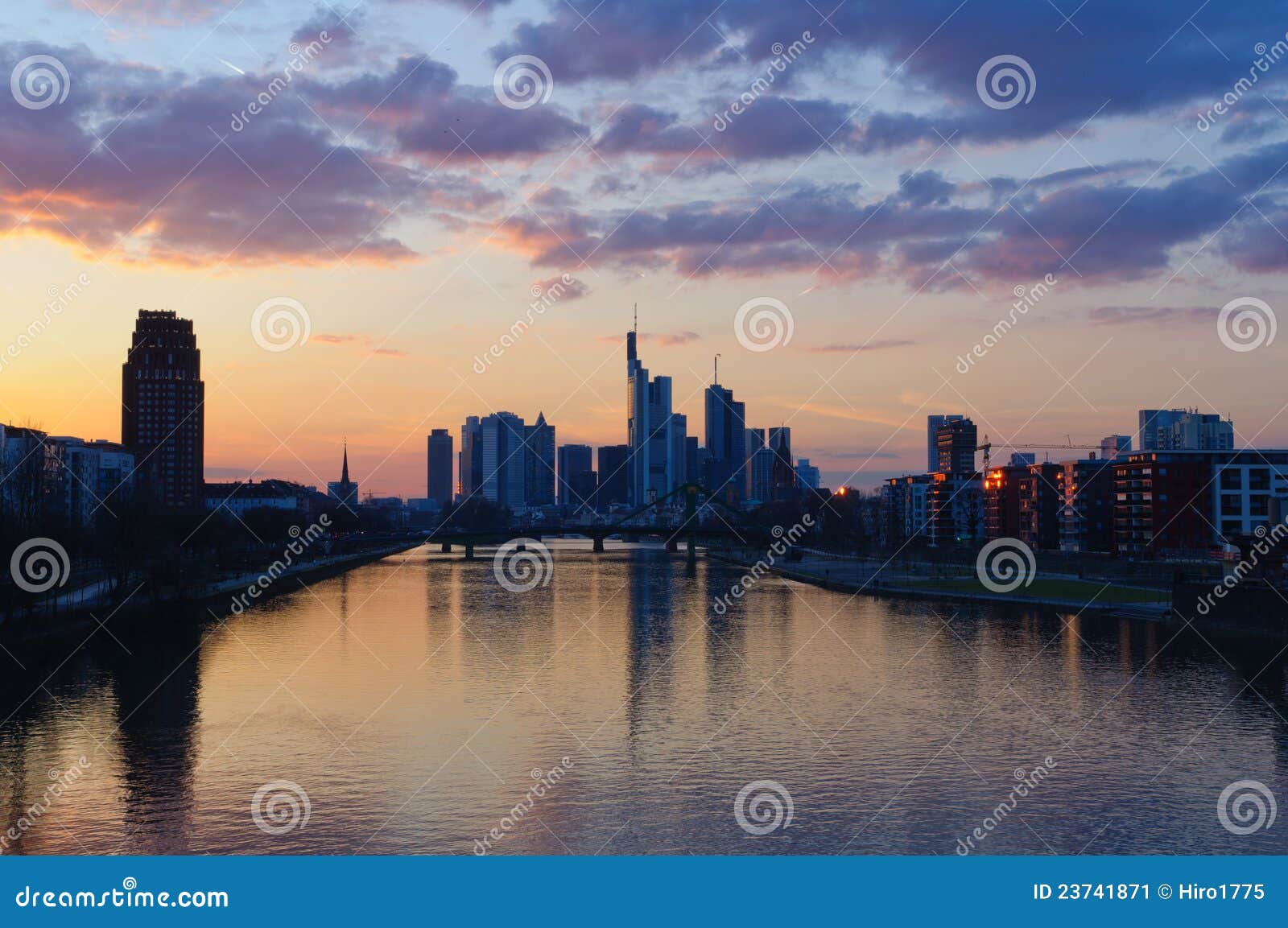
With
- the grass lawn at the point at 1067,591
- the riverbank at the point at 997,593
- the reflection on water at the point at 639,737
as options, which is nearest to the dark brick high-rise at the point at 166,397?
the riverbank at the point at 997,593

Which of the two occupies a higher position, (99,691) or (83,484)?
(83,484)

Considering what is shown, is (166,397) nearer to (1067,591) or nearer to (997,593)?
(997,593)

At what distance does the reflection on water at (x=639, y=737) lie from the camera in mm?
17312

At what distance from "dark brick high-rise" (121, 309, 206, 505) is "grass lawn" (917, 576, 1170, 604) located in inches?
3990

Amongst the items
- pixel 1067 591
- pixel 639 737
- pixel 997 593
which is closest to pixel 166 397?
pixel 997 593

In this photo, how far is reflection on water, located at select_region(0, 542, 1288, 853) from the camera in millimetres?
17312

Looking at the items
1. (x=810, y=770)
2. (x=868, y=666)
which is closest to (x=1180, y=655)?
(x=868, y=666)

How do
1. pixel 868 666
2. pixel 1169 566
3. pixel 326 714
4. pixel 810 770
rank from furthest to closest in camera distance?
1. pixel 1169 566
2. pixel 868 666
3. pixel 326 714
4. pixel 810 770

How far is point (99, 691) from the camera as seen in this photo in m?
29.8

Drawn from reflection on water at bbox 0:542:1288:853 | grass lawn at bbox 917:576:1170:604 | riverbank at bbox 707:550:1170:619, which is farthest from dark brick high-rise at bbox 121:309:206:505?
reflection on water at bbox 0:542:1288:853

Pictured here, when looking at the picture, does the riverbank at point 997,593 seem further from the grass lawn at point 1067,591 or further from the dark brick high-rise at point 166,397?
the dark brick high-rise at point 166,397

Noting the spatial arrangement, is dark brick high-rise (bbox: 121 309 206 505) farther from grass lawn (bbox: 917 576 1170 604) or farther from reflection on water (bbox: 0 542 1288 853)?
reflection on water (bbox: 0 542 1288 853)

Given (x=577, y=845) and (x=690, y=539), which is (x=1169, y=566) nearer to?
(x=577, y=845)

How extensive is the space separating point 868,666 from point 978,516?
92932 millimetres
